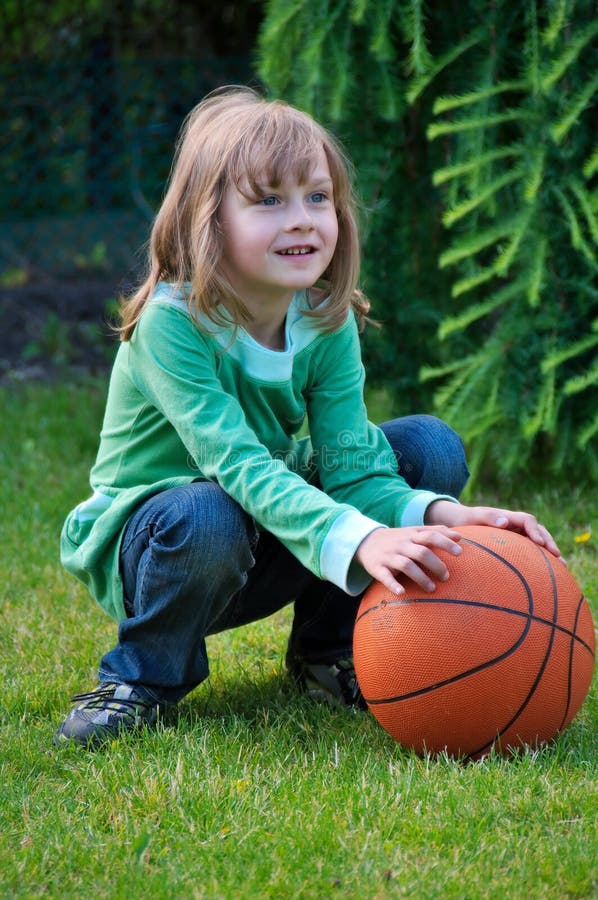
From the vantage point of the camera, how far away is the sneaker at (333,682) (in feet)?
11.1

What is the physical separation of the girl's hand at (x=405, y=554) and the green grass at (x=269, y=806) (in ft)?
1.45

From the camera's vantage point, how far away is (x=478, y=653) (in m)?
2.69

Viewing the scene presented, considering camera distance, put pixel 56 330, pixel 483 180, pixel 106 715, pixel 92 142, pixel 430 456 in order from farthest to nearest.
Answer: pixel 92 142 → pixel 56 330 → pixel 483 180 → pixel 430 456 → pixel 106 715

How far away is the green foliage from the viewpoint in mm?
4469

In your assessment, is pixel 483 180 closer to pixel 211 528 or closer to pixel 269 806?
pixel 211 528

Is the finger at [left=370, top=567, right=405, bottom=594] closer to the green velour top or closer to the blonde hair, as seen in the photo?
the green velour top

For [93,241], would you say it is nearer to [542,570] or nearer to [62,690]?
[62,690]

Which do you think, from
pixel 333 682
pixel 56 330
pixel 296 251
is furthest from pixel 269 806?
pixel 56 330

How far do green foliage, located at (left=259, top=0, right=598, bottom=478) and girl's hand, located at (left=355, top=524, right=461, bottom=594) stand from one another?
1916 mm

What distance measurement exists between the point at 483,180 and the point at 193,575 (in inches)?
93.0

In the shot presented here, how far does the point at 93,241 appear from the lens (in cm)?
924

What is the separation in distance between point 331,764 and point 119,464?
994mm

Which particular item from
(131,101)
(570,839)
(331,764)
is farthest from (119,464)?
(131,101)

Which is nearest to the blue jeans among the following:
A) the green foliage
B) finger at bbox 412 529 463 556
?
finger at bbox 412 529 463 556
